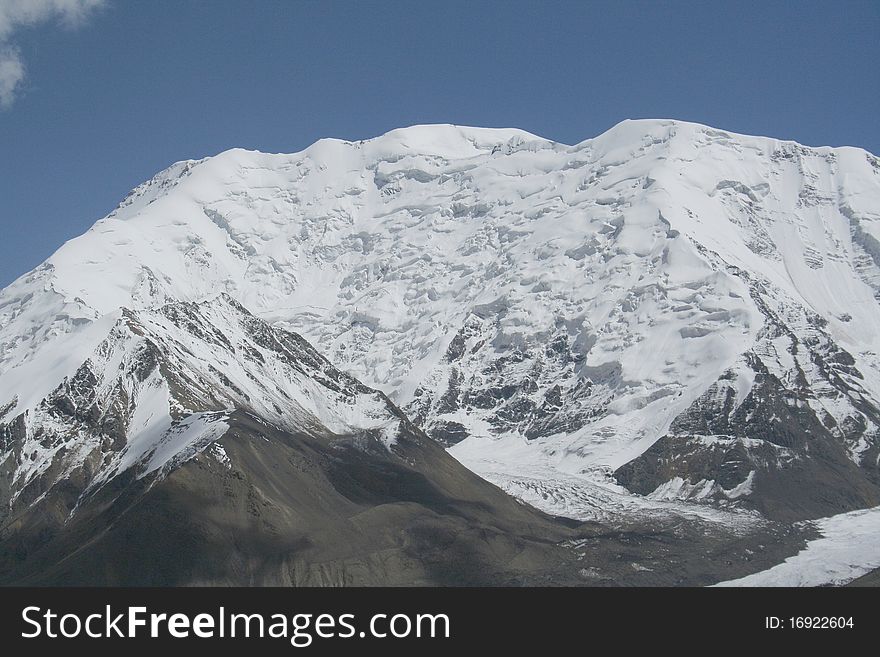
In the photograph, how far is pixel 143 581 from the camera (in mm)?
193750
